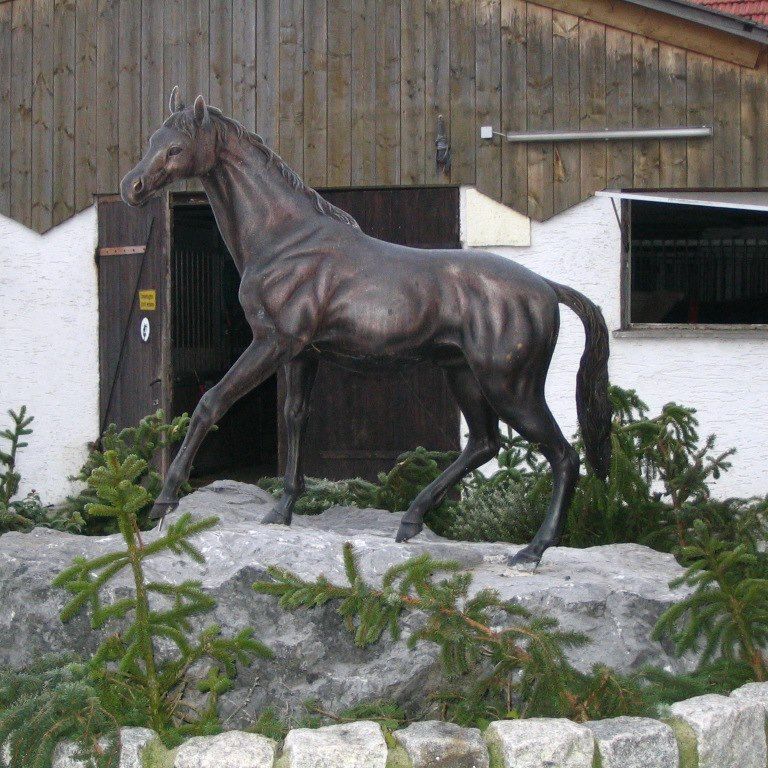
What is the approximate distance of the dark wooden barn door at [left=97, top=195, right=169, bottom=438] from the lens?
27.8 feet

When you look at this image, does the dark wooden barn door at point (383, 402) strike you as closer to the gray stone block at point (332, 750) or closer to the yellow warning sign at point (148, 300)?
the yellow warning sign at point (148, 300)

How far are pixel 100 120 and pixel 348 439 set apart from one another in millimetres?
3110

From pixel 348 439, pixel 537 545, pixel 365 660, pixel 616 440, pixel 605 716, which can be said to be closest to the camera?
pixel 605 716

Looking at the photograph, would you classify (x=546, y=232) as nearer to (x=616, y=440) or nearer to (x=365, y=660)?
(x=616, y=440)

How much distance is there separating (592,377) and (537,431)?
395mm

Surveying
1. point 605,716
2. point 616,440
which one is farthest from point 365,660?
point 616,440

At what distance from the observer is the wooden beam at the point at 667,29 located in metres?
7.62

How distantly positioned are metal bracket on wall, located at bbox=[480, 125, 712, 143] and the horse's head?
4.32m

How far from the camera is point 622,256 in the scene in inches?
313

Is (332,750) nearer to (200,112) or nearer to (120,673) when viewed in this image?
(120,673)

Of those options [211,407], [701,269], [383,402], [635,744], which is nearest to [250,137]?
[211,407]

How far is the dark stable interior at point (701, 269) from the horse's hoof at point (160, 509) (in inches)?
213

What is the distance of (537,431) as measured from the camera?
395 centimetres

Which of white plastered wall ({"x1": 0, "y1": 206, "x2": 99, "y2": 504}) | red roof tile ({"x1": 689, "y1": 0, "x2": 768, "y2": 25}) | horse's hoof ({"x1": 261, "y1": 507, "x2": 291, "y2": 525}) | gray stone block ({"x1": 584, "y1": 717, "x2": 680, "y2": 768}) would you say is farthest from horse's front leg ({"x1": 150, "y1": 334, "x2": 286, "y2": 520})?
red roof tile ({"x1": 689, "y1": 0, "x2": 768, "y2": 25})
